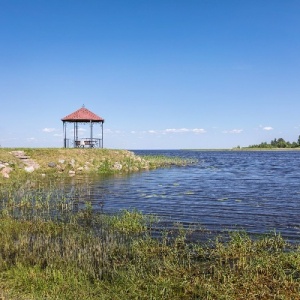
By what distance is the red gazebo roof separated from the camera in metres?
44.4

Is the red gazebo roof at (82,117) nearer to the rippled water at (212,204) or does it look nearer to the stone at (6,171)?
the stone at (6,171)

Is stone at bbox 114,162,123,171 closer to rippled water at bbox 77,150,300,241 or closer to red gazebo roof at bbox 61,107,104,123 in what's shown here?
red gazebo roof at bbox 61,107,104,123

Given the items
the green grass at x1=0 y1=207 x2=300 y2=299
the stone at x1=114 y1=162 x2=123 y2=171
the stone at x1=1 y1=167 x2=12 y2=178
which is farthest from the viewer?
the stone at x1=114 y1=162 x2=123 y2=171

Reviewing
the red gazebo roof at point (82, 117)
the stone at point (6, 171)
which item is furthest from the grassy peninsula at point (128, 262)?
the red gazebo roof at point (82, 117)

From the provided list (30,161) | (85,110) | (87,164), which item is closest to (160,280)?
(30,161)

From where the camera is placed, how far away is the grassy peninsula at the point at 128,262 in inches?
300

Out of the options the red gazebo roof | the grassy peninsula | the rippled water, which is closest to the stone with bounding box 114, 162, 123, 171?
the red gazebo roof

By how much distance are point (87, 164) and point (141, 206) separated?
20.7 m

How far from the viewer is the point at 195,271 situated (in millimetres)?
8844

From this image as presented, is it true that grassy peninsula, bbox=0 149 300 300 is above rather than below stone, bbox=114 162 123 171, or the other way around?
below

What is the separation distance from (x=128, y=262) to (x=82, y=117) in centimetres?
3672

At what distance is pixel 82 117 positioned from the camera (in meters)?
44.6

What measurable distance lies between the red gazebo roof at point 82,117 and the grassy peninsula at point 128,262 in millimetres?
29269

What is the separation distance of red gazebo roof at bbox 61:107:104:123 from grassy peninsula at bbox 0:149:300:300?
1152 inches
